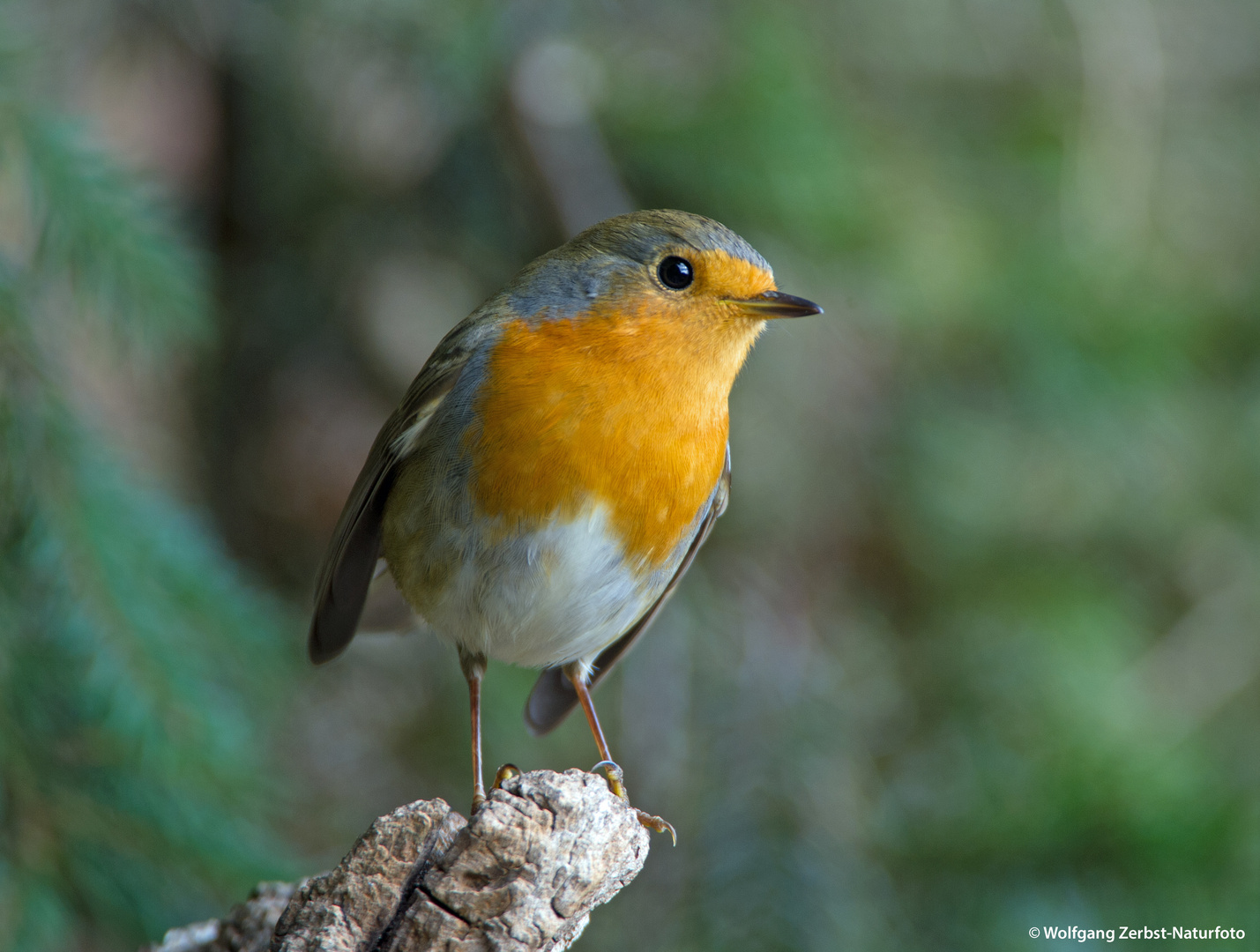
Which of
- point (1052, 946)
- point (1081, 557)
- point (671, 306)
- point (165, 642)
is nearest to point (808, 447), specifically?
point (1081, 557)

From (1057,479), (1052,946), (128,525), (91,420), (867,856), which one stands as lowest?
(1052,946)

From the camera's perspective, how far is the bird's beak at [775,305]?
2283 mm

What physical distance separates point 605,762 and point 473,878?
90 centimetres

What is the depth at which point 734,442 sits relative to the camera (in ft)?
10.8

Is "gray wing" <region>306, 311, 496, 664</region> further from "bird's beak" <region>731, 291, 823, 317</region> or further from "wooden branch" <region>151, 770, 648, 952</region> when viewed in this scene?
"wooden branch" <region>151, 770, 648, 952</region>

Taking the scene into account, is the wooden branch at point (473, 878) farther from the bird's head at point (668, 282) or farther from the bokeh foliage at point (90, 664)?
the bird's head at point (668, 282)

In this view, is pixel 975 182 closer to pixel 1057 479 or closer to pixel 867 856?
pixel 1057 479

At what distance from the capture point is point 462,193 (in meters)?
3.08

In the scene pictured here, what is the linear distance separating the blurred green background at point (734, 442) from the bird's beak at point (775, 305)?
0.64 metres

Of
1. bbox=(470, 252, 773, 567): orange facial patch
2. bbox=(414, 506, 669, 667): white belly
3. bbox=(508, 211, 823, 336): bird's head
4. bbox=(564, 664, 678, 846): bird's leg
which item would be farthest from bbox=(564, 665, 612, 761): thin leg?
bbox=(508, 211, 823, 336): bird's head

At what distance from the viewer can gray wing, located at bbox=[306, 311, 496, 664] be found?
2.37 metres

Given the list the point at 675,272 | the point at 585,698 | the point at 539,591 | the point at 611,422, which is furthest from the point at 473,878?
the point at 675,272

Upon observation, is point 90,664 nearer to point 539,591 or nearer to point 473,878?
point 539,591

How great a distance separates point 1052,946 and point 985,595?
1.22 metres
